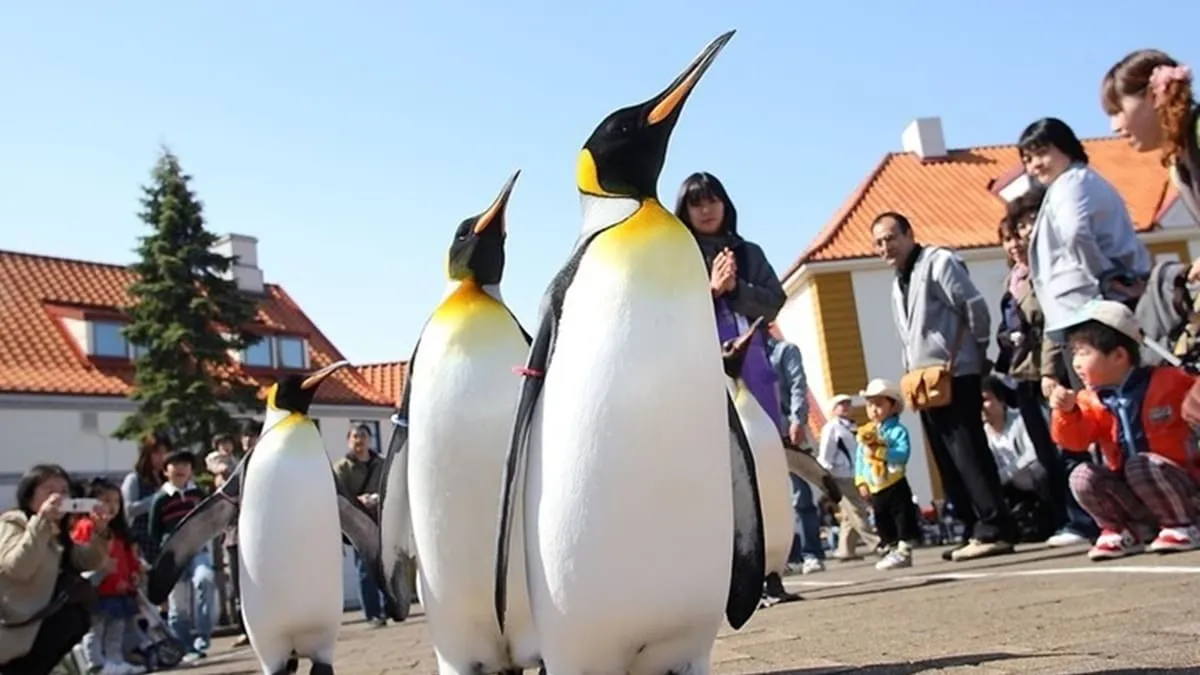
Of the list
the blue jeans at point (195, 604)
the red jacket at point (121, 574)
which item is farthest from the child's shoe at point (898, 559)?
the red jacket at point (121, 574)

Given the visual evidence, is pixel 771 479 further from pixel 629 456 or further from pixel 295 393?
pixel 629 456

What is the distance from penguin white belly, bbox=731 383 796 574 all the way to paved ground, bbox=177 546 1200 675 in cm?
→ 29

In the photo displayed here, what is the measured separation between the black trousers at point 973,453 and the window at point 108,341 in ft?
80.8

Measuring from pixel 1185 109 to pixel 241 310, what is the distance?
2493 centimetres

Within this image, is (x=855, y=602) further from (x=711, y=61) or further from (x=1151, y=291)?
(x=711, y=61)

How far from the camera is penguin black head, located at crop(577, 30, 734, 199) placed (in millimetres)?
2400

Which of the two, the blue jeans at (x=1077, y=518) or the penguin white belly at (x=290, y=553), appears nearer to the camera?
the penguin white belly at (x=290, y=553)

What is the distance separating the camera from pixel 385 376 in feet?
111

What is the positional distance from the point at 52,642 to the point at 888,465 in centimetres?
511

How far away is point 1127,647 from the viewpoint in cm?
255

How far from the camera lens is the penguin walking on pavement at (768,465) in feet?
14.3

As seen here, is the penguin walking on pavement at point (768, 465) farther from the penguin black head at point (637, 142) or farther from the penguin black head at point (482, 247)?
the penguin black head at point (637, 142)

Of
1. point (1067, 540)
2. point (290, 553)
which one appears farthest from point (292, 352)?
point (290, 553)

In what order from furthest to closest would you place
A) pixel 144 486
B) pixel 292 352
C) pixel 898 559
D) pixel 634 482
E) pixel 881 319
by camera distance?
pixel 292 352, pixel 881 319, pixel 144 486, pixel 898 559, pixel 634 482
